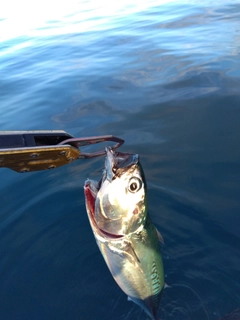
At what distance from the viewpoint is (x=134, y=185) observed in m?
2.79

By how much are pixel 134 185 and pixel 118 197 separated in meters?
0.16

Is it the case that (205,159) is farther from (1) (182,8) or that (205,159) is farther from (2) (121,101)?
(1) (182,8)

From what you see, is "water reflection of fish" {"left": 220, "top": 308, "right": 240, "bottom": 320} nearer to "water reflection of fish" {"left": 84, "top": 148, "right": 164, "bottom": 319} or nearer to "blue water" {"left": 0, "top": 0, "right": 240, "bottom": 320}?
"blue water" {"left": 0, "top": 0, "right": 240, "bottom": 320}

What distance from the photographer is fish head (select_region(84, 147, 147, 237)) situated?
274cm

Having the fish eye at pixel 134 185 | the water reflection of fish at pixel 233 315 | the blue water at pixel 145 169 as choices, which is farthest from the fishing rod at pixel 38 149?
the water reflection of fish at pixel 233 315

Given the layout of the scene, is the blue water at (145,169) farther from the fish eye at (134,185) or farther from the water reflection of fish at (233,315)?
the fish eye at (134,185)

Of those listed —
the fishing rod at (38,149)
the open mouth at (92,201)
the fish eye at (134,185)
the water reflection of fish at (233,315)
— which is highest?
the fishing rod at (38,149)

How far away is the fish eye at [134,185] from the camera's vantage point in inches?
109

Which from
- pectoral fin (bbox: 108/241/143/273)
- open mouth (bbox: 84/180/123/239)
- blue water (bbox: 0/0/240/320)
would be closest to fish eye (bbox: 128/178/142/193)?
open mouth (bbox: 84/180/123/239)

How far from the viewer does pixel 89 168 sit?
207 inches

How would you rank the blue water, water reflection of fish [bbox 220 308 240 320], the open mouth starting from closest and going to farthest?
1. the open mouth
2. water reflection of fish [bbox 220 308 240 320]
3. the blue water

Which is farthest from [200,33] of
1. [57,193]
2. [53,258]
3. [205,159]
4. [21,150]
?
[21,150]

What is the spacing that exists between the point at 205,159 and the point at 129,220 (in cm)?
255

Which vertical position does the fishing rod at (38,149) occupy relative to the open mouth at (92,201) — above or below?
above
